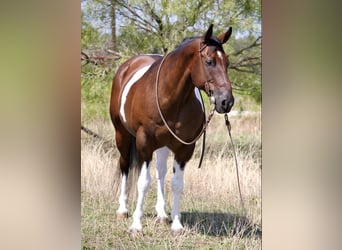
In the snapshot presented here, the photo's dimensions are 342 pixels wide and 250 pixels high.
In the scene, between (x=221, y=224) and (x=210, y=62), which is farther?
(x=221, y=224)

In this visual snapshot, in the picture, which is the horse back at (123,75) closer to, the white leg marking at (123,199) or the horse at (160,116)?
the horse at (160,116)

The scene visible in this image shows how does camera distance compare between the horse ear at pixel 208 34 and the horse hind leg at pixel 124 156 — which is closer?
the horse ear at pixel 208 34

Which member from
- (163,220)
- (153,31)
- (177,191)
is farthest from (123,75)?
(163,220)

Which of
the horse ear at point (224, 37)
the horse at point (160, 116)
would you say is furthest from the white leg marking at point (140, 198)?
the horse ear at point (224, 37)

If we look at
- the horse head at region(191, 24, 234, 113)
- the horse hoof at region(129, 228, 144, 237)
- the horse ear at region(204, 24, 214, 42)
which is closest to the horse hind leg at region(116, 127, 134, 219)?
the horse hoof at region(129, 228, 144, 237)

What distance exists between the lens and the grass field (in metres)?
2.25

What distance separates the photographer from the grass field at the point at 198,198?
2254 millimetres

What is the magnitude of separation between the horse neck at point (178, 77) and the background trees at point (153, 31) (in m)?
0.07

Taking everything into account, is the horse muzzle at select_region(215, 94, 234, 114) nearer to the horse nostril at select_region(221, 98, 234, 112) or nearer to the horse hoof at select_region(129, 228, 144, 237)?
the horse nostril at select_region(221, 98, 234, 112)

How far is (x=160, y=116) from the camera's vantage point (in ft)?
7.43

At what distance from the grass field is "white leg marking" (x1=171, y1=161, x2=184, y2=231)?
20mm

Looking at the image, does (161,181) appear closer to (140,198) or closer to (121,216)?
(140,198)

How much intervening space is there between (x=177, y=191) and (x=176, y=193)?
0.01 meters
